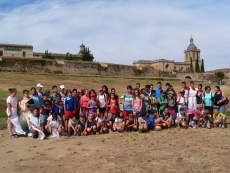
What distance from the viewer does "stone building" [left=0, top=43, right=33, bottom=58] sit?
2761 inches

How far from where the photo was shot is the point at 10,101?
10.6 meters

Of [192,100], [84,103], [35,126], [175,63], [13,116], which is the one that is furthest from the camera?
[175,63]

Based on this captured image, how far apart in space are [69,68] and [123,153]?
135 feet

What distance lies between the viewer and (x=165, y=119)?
38.8ft

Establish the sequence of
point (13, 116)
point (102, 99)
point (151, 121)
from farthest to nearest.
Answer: point (151, 121)
point (102, 99)
point (13, 116)

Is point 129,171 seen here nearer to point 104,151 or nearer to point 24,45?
point 104,151

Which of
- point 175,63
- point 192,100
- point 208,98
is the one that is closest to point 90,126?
point 192,100

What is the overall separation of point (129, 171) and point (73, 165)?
1.29 m

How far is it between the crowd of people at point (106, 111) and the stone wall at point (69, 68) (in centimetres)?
3277

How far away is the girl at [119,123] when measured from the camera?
11195 mm

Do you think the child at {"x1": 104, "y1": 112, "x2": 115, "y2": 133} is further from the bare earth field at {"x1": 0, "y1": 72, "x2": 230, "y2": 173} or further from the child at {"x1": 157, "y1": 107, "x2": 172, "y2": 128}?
the child at {"x1": 157, "y1": 107, "x2": 172, "y2": 128}

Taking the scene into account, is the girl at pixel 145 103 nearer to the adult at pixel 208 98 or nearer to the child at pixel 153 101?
the child at pixel 153 101

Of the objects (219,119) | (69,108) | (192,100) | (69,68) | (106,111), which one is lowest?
(219,119)

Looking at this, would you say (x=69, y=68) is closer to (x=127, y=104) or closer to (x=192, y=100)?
(x=192, y=100)
